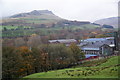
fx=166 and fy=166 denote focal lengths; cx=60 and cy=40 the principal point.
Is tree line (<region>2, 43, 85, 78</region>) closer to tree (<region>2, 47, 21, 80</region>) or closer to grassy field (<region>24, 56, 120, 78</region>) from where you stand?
tree (<region>2, 47, 21, 80</region>)

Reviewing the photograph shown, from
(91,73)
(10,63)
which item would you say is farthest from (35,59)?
(91,73)

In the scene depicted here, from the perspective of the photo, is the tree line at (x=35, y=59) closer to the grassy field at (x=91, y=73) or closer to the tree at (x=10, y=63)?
the tree at (x=10, y=63)

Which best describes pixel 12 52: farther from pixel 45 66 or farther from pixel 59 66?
pixel 59 66

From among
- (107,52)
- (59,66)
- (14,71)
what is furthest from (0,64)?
(107,52)

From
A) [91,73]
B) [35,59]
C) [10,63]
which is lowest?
[35,59]

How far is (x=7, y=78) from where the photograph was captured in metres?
22.8

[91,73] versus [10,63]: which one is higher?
[91,73]

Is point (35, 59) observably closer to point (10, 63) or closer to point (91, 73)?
point (10, 63)

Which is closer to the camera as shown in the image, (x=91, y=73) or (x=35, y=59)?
(x=91, y=73)

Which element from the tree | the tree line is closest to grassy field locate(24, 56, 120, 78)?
the tree

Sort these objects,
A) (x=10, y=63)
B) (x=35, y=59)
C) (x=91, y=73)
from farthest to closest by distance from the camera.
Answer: (x=35, y=59)
(x=10, y=63)
(x=91, y=73)

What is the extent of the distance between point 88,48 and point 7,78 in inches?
1257

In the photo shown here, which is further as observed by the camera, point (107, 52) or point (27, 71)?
point (107, 52)

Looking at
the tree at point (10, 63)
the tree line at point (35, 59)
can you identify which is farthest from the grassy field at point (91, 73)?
the tree line at point (35, 59)
